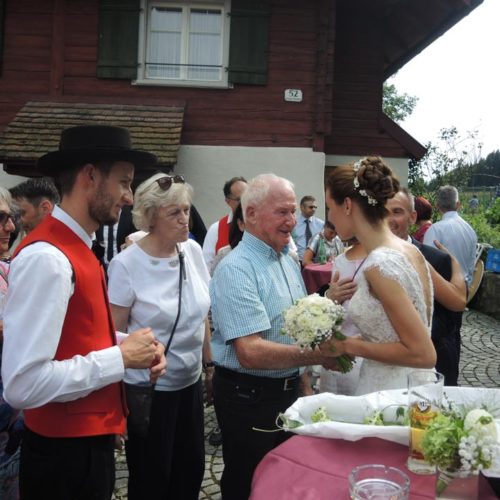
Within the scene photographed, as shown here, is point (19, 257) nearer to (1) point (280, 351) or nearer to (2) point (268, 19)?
(1) point (280, 351)

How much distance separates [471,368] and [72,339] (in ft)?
20.0

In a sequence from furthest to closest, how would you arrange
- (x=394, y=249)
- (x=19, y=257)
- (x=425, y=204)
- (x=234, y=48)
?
(x=234, y=48) < (x=425, y=204) < (x=394, y=249) < (x=19, y=257)

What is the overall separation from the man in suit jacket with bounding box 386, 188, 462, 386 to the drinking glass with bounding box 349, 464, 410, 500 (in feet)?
7.72

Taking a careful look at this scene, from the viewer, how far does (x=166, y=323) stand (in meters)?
2.88

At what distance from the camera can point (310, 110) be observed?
10.2 meters

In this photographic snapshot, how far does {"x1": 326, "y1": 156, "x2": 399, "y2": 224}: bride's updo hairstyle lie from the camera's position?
2.50 m

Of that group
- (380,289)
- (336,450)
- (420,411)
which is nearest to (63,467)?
(336,450)

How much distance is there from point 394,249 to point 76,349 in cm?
140

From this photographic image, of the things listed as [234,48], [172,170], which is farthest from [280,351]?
[234,48]

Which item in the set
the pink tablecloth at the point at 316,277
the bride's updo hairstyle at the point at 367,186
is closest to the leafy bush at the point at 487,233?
the pink tablecloth at the point at 316,277

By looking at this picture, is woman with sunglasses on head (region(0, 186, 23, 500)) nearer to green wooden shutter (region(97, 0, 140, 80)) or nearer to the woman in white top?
the woman in white top

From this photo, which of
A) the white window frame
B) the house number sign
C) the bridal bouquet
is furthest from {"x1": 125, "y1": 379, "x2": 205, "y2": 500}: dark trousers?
the white window frame

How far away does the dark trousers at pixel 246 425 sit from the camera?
2.66m

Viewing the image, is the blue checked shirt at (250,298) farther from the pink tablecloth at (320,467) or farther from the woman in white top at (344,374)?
the pink tablecloth at (320,467)
